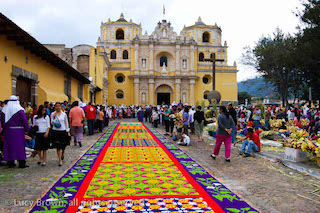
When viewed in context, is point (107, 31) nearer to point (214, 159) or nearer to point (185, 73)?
point (185, 73)

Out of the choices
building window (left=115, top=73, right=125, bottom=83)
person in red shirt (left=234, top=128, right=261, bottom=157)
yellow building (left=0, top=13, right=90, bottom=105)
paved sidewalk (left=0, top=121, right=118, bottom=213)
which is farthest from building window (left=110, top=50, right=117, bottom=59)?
person in red shirt (left=234, top=128, right=261, bottom=157)

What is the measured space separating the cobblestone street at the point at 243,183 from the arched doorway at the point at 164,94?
107 feet

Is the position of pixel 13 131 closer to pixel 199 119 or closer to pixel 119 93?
pixel 199 119

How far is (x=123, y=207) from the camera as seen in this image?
3861mm

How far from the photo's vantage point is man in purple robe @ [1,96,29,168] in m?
6.12

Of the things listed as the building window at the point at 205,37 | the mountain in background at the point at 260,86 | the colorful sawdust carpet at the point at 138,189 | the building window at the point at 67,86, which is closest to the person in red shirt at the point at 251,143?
the colorful sawdust carpet at the point at 138,189

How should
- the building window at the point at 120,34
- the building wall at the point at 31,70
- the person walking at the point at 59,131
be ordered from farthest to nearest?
the building window at the point at 120,34, the building wall at the point at 31,70, the person walking at the point at 59,131

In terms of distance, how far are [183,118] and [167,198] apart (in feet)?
22.5

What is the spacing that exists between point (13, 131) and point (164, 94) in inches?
1363

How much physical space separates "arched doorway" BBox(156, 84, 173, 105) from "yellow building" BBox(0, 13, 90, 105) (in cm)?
2430

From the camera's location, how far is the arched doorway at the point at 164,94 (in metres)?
40.0

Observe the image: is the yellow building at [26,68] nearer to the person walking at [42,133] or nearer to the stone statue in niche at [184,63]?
the person walking at [42,133]

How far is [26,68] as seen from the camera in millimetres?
10984

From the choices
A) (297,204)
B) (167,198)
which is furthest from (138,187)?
(297,204)
